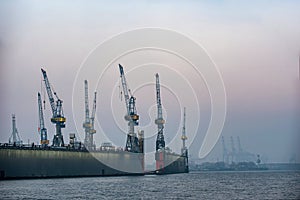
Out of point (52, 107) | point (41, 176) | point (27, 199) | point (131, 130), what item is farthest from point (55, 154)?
point (27, 199)

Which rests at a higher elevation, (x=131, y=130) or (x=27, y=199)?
(x=131, y=130)

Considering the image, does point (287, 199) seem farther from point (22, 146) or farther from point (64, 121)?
point (64, 121)

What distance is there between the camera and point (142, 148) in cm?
→ 19588

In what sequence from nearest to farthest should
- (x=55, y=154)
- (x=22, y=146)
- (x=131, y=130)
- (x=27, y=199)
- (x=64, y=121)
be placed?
(x=27, y=199)
(x=22, y=146)
(x=55, y=154)
(x=64, y=121)
(x=131, y=130)

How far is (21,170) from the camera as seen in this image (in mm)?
132375

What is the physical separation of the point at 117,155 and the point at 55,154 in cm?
3436

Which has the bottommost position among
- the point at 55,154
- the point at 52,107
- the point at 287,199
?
the point at 287,199

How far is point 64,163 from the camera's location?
14975 centimetres

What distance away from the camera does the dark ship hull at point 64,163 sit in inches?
5094

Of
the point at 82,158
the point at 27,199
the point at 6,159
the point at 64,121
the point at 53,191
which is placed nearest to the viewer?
the point at 27,199

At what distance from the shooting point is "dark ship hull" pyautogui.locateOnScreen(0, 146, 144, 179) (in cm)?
12938

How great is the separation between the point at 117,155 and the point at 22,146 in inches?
1817

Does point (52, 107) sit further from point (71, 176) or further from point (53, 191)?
point (53, 191)

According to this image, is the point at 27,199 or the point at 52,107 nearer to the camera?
the point at 27,199
